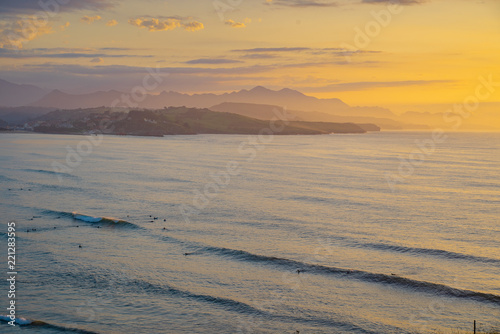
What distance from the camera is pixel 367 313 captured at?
2805 centimetres

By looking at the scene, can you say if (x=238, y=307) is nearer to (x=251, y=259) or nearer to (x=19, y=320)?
(x=251, y=259)

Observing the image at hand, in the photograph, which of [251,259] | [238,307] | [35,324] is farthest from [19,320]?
[251,259]

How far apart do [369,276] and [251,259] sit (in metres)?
10.4

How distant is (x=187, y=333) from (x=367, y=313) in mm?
11953

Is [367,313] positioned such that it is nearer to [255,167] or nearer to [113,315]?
[113,315]

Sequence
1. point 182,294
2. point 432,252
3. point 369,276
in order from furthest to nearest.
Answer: point 432,252, point 369,276, point 182,294

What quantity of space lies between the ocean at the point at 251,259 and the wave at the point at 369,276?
0.44 ft

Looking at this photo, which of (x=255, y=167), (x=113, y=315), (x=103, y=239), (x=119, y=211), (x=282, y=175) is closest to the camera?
(x=113, y=315)

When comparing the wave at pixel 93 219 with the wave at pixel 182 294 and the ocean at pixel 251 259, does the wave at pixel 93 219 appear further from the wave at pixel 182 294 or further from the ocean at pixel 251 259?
the wave at pixel 182 294

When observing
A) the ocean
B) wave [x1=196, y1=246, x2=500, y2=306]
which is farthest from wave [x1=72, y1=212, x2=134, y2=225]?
wave [x1=196, y1=246, x2=500, y2=306]

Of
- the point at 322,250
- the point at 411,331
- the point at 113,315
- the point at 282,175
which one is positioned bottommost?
the point at 113,315

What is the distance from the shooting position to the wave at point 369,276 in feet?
101

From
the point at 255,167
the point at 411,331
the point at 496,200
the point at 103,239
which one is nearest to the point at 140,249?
the point at 103,239

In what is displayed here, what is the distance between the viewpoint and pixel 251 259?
3797 centimetres
